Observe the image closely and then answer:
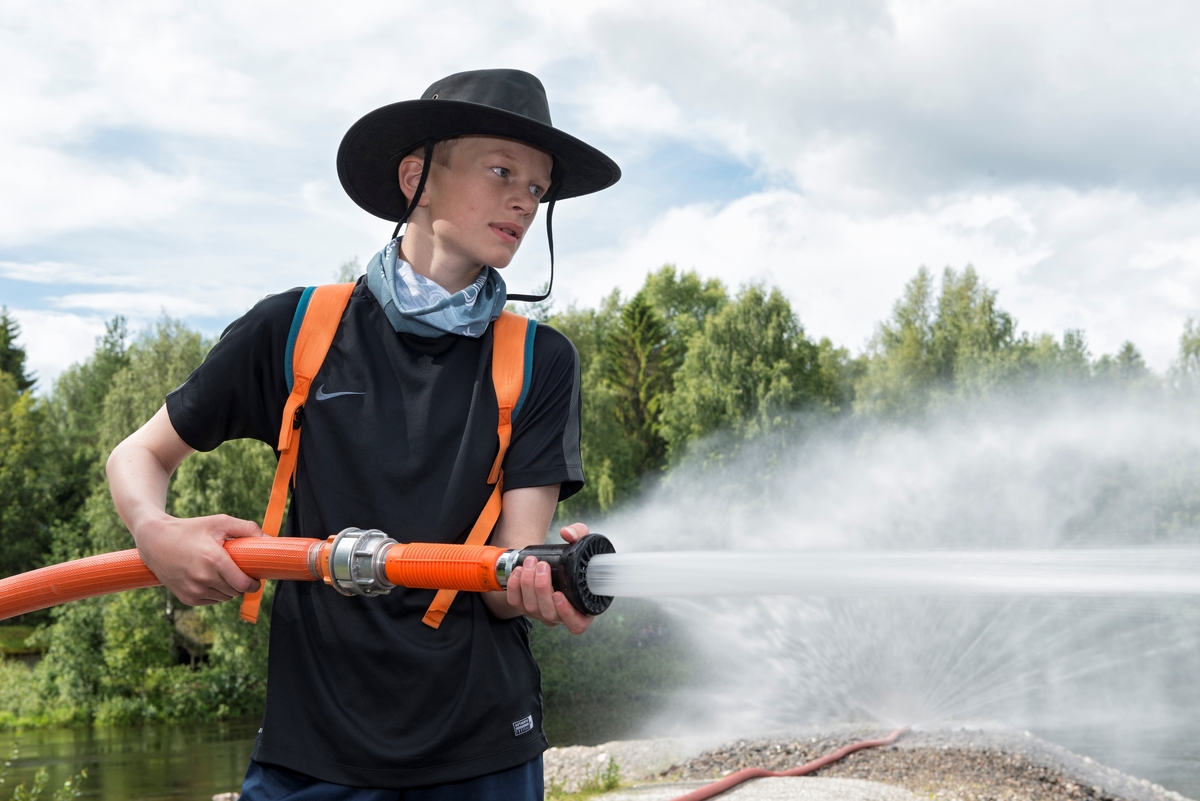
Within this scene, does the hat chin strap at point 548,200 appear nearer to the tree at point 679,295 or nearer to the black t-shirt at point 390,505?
the black t-shirt at point 390,505

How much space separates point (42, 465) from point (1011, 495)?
122 feet

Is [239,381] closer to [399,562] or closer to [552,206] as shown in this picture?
[399,562]

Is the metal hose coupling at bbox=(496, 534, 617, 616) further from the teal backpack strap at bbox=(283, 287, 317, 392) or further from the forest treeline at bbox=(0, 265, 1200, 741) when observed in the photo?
Answer: the forest treeline at bbox=(0, 265, 1200, 741)

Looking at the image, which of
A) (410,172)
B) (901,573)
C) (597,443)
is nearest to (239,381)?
(410,172)

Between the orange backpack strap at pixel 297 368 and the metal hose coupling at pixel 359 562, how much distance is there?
0.22m

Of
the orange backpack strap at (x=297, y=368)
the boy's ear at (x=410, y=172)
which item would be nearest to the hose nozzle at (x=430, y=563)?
the orange backpack strap at (x=297, y=368)

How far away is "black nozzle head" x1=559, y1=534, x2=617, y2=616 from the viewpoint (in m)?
1.77

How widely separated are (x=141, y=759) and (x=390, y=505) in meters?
22.0

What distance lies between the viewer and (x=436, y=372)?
2082mm

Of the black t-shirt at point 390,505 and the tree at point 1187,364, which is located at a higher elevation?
the tree at point 1187,364

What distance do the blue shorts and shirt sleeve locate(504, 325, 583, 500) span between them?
1.88ft

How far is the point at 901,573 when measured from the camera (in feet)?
5.59

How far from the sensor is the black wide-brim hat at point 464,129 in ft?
7.02

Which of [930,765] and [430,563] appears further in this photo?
[930,765]
